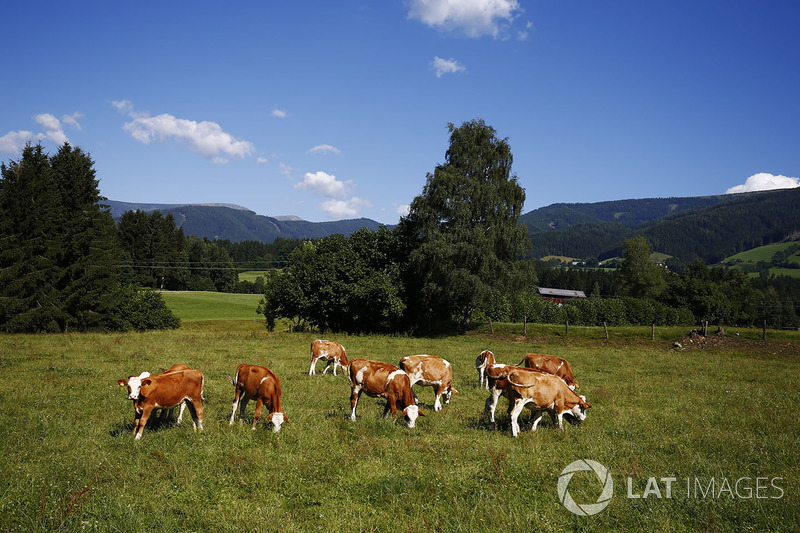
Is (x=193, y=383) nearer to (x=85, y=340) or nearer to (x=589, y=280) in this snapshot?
(x=85, y=340)

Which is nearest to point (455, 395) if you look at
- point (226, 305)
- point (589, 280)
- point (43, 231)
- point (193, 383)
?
point (193, 383)

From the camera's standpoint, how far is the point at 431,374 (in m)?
14.9

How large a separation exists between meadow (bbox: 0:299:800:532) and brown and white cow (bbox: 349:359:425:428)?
2.10 feet

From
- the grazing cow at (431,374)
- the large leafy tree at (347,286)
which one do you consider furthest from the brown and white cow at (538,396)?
the large leafy tree at (347,286)

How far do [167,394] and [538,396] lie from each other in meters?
9.24

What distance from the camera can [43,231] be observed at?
34750mm

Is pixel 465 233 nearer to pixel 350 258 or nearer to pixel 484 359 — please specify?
pixel 350 258

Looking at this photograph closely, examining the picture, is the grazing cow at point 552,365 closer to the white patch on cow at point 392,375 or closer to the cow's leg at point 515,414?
the cow's leg at point 515,414

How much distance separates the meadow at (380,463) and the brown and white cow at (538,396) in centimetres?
49

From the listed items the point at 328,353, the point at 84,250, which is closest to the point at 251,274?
the point at 84,250

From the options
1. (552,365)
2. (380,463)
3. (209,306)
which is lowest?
(209,306)

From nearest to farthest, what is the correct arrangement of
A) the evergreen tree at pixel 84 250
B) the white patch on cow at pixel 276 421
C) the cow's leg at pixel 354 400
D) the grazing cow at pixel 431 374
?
1. the white patch on cow at pixel 276 421
2. the cow's leg at pixel 354 400
3. the grazing cow at pixel 431 374
4. the evergreen tree at pixel 84 250

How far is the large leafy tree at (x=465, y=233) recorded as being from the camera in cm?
3841

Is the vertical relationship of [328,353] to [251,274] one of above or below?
above
